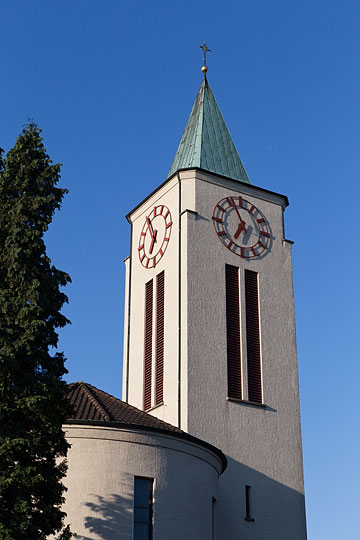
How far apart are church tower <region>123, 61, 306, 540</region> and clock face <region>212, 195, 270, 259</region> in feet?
0.17

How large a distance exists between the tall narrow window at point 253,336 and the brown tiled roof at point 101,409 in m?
7.45

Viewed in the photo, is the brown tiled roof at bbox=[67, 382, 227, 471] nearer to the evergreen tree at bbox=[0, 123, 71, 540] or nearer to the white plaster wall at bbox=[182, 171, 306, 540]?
the white plaster wall at bbox=[182, 171, 306, 540]

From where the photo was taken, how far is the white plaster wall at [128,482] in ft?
74.7

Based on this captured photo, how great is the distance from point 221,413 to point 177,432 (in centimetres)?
722

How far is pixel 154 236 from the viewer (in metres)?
37.2

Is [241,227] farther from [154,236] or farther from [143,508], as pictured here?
[143,508]

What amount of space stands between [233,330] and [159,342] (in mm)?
3082

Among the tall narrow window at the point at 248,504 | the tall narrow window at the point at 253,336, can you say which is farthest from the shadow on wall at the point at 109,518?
the tall narrow window at the point at 253,336

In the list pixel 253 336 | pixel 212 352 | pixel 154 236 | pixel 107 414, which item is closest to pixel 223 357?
pixel 212 352

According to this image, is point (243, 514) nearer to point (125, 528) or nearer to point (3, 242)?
point (125, 528)

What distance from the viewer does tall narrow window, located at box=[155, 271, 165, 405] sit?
3378 cm

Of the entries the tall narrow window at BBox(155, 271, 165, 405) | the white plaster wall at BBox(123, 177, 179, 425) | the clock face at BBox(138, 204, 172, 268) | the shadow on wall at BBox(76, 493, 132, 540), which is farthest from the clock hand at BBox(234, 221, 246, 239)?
the shadow on wall at BBox(76, 493, 132, 540)

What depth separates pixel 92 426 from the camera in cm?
2391

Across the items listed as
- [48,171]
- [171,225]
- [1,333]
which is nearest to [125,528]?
[1,333]
